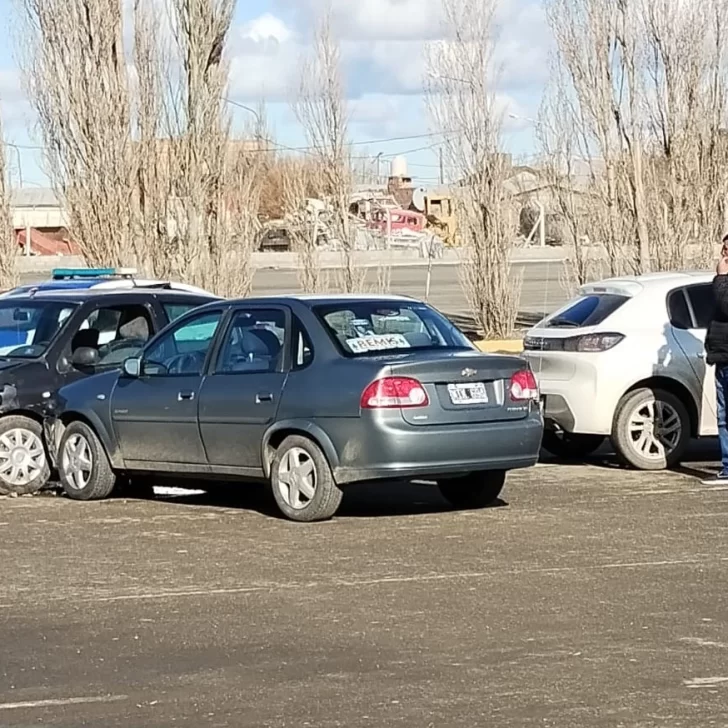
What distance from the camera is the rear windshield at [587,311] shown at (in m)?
13.5

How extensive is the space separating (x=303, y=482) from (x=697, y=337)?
4.21 m

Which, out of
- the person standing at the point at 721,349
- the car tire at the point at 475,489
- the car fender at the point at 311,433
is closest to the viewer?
the car fender at the point at 311,433

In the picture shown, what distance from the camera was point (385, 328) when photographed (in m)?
11.1

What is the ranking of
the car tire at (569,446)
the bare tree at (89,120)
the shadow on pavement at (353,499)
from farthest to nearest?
the bare tree at (89,120) < the car tire at (569,446) < the shadow on pavement at (353,499)

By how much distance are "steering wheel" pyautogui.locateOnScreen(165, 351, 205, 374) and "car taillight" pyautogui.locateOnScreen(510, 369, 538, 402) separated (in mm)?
2284

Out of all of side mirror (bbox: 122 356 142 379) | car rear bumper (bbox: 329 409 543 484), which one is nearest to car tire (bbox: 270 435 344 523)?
car rear bumper (bbox: 329 409 543 484)

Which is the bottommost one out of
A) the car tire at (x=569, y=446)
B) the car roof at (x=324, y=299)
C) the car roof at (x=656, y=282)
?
the car tire at (x=569, y=446)

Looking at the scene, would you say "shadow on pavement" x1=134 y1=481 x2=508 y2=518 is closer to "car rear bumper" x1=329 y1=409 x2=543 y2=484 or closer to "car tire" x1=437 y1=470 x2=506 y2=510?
"car tire" x1=437 y1=470 x2=506 y2=510

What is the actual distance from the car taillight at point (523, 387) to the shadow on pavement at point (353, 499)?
3.19 feet

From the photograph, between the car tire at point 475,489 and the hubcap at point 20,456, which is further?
the hubcap at point 20,456

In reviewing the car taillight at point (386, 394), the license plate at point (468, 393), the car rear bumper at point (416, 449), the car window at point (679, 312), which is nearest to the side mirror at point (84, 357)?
the car rear bumper at point (416, 449)

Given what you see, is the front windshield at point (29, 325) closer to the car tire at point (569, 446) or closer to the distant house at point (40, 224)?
the car tire at point (569, 446)

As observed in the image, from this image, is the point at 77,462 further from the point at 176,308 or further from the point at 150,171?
the point at 150,171

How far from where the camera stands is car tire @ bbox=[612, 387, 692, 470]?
43.7ft
